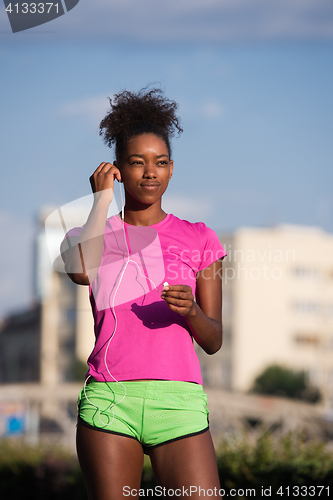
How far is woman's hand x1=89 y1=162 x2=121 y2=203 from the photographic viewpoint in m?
2.35

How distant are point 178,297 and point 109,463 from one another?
65 centimetres

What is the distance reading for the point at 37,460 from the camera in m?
7.67

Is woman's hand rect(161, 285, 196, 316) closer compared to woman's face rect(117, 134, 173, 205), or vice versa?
woman's hand rect(161, 285, 196, 316)

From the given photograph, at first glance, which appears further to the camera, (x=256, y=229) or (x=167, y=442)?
(x=256, y=229)

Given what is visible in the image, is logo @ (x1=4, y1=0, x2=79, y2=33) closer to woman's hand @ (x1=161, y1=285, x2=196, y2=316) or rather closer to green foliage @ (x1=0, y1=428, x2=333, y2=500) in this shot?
woman's hand @ (x1=161, y1=285, x2=196, y2=316)

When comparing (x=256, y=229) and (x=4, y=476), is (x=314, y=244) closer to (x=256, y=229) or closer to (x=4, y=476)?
(x=256, y=229)

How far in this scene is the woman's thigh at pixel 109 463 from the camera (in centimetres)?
214

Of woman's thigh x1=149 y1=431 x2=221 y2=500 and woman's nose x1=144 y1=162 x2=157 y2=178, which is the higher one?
woman's nose x1=144 y1=162 x2=157 y2=178

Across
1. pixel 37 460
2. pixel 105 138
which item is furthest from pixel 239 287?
pixel 105 138

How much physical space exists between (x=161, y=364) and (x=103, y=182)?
73 centimetres

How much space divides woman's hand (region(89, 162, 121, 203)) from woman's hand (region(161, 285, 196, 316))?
0.52 metres

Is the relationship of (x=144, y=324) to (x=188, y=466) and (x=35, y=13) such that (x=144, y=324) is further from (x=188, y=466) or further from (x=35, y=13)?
(x=35, y=13)

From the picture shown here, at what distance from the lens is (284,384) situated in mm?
70312

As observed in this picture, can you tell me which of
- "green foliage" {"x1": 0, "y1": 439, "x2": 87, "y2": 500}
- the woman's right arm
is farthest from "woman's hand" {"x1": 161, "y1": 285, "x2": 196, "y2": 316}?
"green foliage" {"x1": 0, "y1": 439, "x2": 87, "y2": 500}
